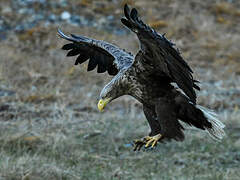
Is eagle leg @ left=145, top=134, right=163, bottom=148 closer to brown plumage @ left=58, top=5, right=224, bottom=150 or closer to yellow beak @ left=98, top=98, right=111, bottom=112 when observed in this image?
brown plumage @ left=58, top=5, right=224, bottom=150

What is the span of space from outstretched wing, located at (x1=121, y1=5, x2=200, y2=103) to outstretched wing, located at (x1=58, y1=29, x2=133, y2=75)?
2.71ft

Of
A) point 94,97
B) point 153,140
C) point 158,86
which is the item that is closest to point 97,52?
point 158,86

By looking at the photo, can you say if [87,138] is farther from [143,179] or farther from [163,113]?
[163,113]

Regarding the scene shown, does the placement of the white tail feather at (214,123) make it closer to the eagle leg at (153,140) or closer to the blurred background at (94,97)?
the eagle leg at (153,140)

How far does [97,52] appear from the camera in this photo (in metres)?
5.94

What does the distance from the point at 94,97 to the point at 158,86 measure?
519cm

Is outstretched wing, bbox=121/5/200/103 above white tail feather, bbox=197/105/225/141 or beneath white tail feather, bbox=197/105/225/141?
above

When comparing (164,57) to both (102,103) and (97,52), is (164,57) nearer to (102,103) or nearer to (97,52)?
(102,103)

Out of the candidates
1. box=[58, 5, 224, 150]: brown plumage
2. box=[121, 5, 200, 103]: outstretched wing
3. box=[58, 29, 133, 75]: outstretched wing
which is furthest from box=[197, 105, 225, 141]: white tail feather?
box=[58, 29, 133, 75]: outstretched wing

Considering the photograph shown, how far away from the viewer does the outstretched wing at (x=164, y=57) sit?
4.38m

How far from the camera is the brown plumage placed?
4.46 metres

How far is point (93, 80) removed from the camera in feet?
36.1

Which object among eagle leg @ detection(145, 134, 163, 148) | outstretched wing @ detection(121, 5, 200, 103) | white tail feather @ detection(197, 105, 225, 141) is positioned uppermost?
outstretched wing @ detection(121, 5, 200, 103)

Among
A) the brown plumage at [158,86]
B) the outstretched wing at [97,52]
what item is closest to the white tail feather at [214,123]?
the brown plumage at [158,86]
